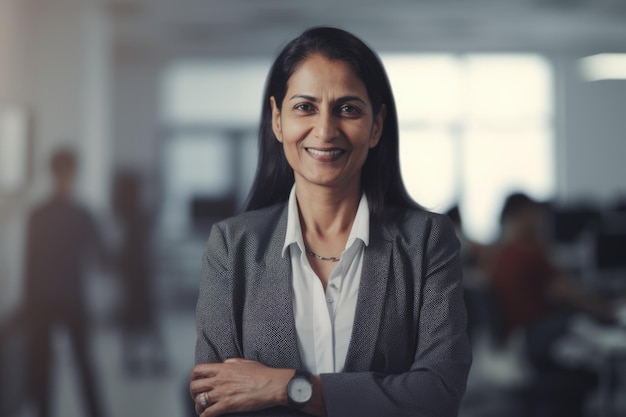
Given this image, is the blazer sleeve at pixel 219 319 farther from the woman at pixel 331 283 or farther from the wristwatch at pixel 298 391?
the wristwatch at pixel 298 391

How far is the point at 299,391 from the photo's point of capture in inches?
45.9

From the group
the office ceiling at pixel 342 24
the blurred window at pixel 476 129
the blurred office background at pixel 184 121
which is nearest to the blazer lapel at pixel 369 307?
the blurred office background at pixel 184 121

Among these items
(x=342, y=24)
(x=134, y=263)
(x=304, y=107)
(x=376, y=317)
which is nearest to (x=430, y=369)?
(x=376, y=317)

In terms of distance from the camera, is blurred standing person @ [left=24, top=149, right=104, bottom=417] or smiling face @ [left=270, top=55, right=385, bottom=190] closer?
smiling face @ [left=270, top=55, right=385, bottom=190]

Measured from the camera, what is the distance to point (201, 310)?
125 centimetres

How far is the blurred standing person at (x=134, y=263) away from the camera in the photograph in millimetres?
4359

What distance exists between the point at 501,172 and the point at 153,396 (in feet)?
8.75

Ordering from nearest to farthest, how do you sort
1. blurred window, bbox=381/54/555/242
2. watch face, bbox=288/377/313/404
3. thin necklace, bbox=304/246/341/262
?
watch face, bbox=288/377/313/404, thin necklace, bbox=304/246/341/262, blurred window, bbox=381/54/555/242

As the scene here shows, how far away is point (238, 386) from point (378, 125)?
0.49 metres

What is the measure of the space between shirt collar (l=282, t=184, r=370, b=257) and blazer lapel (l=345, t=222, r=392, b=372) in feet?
0.09

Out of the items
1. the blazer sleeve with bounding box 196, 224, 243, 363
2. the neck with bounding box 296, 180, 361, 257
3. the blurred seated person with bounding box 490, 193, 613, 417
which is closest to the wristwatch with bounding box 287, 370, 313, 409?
the blazer sleeve with bounding box 196, 224, 243, 363

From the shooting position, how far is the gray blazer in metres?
1.19

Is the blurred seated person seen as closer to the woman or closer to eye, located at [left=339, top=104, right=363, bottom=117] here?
the woman

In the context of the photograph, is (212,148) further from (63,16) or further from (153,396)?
(153,396)
